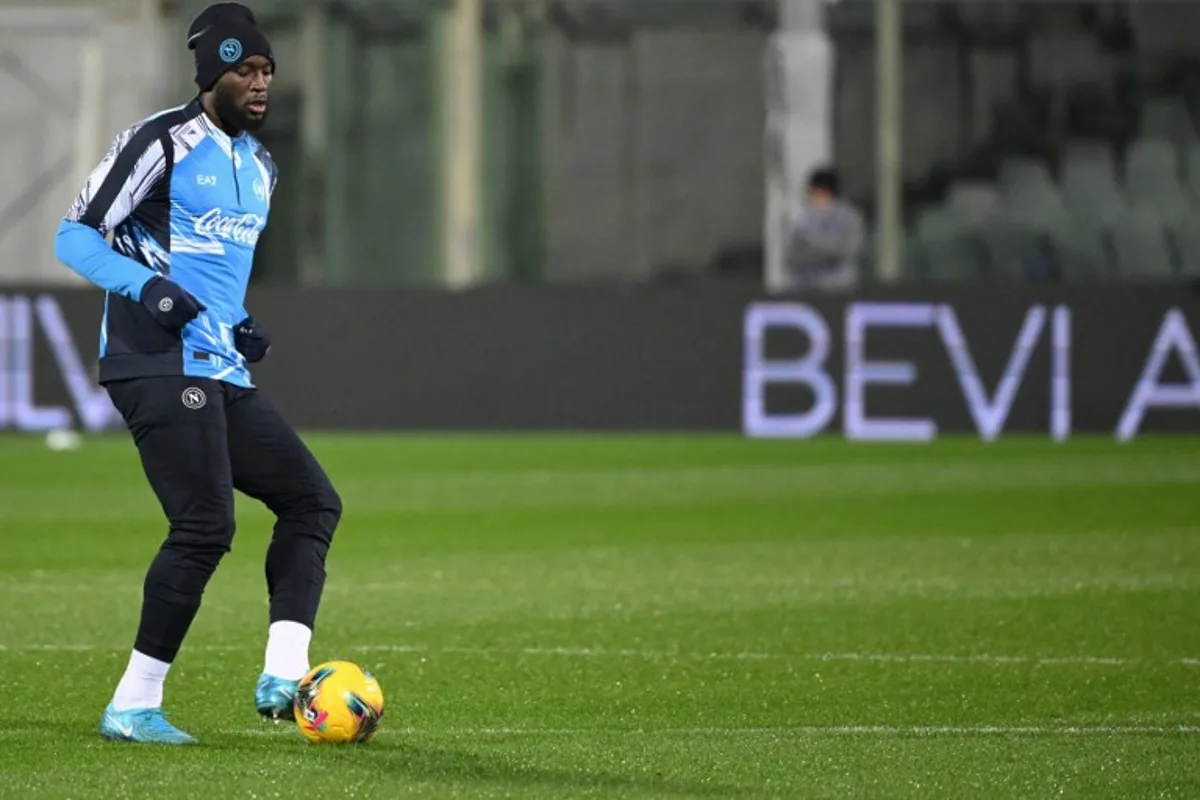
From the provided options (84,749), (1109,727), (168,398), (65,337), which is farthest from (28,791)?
(65,337)

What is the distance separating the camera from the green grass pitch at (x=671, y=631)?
6949mm

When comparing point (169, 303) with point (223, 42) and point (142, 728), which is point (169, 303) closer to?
point (223, 42)

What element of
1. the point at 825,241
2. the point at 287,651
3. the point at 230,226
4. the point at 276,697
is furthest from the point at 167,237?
the point at 825,241

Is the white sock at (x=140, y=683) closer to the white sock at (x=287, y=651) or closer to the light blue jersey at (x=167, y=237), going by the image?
the white sock at (x=287, y=651)

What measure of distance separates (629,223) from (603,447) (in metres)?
6.80

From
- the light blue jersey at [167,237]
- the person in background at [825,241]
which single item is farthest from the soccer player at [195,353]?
the person in background at [825,241]

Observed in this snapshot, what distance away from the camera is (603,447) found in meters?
19.4

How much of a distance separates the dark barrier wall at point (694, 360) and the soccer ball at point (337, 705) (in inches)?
506

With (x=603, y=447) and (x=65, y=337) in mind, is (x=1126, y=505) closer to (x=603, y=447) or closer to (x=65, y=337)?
(x=603, y=447)

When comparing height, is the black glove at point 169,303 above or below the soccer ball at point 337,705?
above

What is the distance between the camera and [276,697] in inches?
291

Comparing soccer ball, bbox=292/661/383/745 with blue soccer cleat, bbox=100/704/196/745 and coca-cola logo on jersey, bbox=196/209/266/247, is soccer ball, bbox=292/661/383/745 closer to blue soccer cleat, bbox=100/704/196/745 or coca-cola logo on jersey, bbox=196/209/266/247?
blue soccer cleat, bbox=100/704/196/745

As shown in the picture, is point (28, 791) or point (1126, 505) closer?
point (28, 791)

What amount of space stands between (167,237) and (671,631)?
3348mm
